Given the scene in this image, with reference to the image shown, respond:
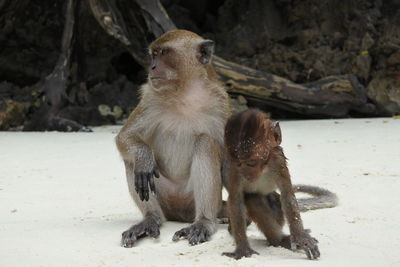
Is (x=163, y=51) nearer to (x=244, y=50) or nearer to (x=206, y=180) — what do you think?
(x=206, y=180)

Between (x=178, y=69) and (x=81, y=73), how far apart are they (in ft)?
26.0

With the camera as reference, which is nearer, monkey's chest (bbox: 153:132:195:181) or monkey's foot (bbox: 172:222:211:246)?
monkey's foot (bbox: 172:222:211:246)

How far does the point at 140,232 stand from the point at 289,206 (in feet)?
3.66

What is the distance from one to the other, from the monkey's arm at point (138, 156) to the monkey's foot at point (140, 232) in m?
0.17

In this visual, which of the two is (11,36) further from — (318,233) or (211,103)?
(318,233)

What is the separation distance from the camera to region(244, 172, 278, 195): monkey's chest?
3.46 m

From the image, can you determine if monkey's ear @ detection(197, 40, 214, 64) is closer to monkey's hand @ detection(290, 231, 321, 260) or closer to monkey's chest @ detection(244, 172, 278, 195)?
monkey's chest @ detection(244, 172, 278, 195)

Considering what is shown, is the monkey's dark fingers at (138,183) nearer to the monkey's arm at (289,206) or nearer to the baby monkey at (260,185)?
the baby monkey at (260,185)

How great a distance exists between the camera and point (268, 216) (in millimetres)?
3576

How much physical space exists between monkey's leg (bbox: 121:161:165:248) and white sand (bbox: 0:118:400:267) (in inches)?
2.3

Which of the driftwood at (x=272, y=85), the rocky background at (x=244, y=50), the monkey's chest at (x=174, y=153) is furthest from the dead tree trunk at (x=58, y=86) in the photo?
the monkey's chest at (x=174, y=153)

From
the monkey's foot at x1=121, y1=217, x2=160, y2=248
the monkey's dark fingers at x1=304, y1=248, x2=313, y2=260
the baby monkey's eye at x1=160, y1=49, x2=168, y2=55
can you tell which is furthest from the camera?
the baby monkey's eye at x1=160, y1=49, x2=168, y2=55

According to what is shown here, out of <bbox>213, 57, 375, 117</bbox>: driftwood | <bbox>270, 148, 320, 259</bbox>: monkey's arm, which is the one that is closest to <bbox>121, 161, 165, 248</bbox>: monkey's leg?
<bbox>270, 148, 320, 259</bbox>: monkey's arm

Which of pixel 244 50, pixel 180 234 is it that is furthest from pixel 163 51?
pixel 244 50
